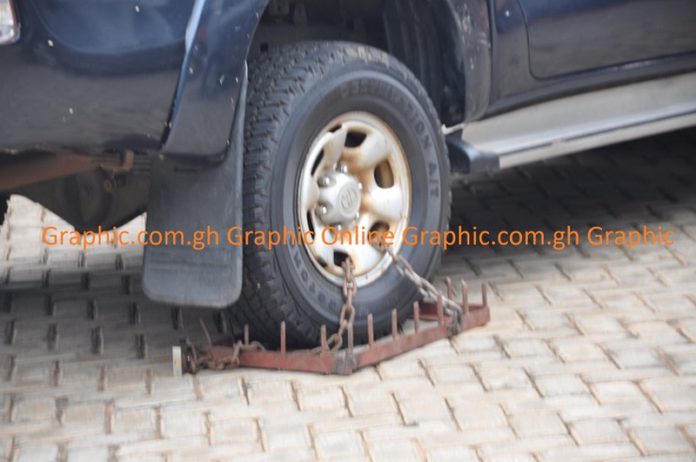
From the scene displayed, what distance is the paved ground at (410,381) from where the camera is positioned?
4020 millimetres

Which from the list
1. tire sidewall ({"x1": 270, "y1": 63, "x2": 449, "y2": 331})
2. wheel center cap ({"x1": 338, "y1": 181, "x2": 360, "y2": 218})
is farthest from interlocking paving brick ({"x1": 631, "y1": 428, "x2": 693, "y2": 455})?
wheel center cap ({"x1": 338, "y1": 181, "x2": 360, "y2": 218})

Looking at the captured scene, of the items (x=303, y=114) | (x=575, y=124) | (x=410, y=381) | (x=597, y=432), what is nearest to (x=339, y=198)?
(x=303, y=114)

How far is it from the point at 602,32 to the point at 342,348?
162 cm

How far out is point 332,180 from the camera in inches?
187

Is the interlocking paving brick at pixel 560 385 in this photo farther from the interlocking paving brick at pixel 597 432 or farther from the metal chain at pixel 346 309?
the metal chain at pixel 346 309

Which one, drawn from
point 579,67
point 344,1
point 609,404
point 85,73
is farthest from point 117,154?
point 579,67

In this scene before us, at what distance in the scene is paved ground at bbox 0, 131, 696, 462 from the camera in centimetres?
402

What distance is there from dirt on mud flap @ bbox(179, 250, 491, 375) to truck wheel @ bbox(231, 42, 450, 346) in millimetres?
47

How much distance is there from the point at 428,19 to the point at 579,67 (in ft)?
2.21

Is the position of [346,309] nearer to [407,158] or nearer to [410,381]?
[410,381]

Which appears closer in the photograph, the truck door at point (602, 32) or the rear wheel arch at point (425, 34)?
the rear wheel arch at point (425, 34)

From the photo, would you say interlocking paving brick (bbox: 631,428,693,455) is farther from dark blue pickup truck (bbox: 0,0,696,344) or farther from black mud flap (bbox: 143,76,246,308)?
black mud flap (bbox: 143,76,246,308)

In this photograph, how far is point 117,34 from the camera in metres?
4.08

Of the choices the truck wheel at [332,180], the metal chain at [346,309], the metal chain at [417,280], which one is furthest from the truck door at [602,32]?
the metal chain at [346,309]
